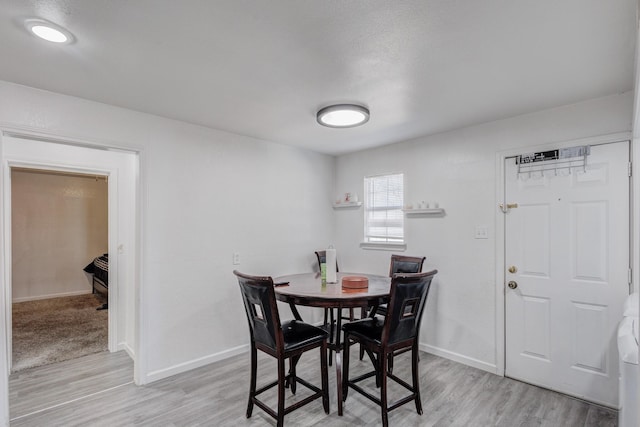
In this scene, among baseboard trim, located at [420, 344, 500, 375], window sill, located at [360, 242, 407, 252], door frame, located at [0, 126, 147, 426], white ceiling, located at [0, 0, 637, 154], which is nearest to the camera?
white ceiling, located at [0, 0, 637, 154]

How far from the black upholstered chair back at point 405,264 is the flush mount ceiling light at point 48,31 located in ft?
10.6

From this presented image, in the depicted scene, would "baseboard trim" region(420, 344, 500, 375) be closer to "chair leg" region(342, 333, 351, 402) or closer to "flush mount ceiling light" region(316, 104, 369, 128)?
"chair leg" region(342, 333, 351, 402)

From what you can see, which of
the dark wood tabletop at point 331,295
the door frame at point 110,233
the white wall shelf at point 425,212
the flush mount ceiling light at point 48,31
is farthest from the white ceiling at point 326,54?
the dark wood tabletop at point 331,295

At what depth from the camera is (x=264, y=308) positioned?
215 cm

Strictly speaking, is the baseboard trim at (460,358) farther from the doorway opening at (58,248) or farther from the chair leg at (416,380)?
the doorway opening at (58,248)

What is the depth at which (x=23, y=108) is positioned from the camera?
2.32m

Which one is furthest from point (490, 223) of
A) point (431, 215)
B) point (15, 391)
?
point (15, 391)

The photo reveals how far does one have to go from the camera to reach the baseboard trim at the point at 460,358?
3102 millimetres

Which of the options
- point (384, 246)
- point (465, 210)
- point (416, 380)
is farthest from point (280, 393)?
point (465, 210)

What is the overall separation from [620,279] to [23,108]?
4.53m

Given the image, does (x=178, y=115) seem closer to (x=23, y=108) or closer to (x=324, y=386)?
(x=23, y=108)

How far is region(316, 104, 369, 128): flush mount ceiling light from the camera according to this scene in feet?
8.63

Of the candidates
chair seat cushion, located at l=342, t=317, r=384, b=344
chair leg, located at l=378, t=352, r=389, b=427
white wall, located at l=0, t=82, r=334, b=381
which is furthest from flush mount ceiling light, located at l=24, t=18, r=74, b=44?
chair leg, located at l=378, t=352, r=389, b=427

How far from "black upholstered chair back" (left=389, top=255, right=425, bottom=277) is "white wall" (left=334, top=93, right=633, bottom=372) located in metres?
0.19
